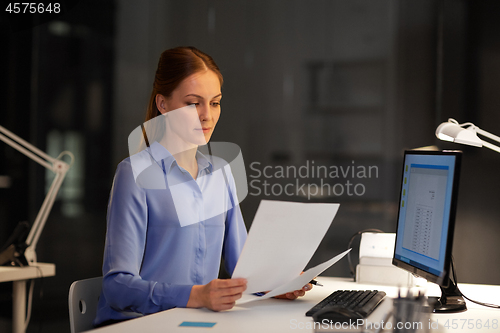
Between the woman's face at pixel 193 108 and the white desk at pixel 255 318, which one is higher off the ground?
the woman's face at pixel 193 108

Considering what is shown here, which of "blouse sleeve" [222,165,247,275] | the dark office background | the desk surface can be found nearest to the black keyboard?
"blouse sleeve" [222,165,247,275]

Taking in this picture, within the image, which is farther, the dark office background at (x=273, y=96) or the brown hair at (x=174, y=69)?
the dark office background at (x=273, y=96)

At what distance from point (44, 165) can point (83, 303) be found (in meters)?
1.66

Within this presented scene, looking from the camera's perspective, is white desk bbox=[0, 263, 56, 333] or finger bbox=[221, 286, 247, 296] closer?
finger bbox=[221, 286, 247, 296]

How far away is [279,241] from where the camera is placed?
1127 mm

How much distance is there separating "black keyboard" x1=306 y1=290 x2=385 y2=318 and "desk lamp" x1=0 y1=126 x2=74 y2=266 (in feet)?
6.55

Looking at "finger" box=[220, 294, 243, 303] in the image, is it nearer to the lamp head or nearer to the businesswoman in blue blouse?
the businesswoman in blue blouse

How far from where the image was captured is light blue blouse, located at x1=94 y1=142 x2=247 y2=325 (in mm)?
1277

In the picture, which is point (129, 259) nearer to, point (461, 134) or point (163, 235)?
point (163, 235)

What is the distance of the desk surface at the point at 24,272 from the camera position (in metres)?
2.35

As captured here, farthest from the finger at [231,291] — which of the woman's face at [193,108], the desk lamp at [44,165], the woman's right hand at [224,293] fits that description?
the desk lamp at [44,165]

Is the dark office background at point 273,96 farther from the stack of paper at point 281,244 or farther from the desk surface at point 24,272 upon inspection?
the stack of paper at point 281,244

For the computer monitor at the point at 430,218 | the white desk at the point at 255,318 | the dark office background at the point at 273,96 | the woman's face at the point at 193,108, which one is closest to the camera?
the white desk at the point at 255,318

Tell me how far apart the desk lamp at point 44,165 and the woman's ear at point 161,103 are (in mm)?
1379
